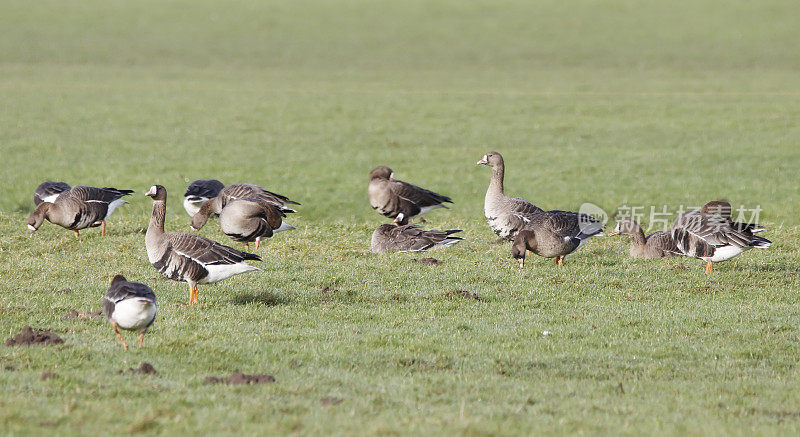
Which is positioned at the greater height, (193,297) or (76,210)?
(76,210)

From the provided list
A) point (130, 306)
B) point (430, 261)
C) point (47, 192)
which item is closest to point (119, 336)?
point (130, 306)

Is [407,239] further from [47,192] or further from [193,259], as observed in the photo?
[47,192]

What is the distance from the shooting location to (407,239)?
21.3 metres

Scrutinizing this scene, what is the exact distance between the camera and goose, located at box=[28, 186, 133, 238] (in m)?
22.2

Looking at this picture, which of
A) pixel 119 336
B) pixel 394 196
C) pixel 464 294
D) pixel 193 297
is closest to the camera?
pixel 119 336

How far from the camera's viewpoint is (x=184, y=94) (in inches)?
2375

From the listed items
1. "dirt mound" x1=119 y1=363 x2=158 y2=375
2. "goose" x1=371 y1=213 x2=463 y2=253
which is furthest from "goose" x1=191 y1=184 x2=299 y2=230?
"dirt mound" x1=119 y1=363 x2=158 y2=375

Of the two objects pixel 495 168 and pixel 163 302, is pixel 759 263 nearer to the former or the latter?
pixel 495 168

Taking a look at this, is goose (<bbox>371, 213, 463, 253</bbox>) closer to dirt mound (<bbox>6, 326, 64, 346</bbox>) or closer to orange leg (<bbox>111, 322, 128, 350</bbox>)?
orange leg (<bbox>111, 322, 128, 350</bbox>)

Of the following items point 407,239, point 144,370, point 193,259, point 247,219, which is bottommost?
point 144,370

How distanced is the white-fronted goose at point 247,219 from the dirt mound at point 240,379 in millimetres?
9715

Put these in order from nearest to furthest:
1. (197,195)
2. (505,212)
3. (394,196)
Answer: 1. (505,212)
2. (394,196)
3. (197,195)

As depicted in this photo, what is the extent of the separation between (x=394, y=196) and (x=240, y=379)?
13740mm

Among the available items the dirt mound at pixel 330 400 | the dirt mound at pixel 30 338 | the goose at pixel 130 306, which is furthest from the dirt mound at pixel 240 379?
the dirt mound at pixel 30 338
